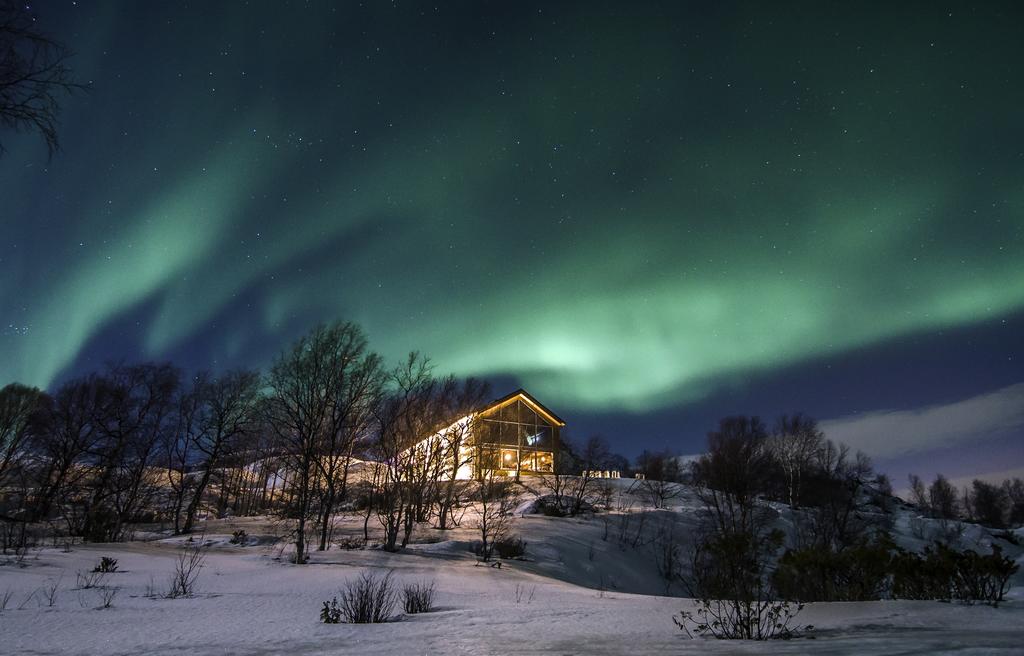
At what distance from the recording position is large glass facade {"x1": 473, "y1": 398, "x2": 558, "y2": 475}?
5000 centimetres

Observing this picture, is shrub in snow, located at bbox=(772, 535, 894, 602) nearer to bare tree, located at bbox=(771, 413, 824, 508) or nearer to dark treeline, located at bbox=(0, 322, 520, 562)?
dark treeline, located at bbox=(0, 322, 520, 562)

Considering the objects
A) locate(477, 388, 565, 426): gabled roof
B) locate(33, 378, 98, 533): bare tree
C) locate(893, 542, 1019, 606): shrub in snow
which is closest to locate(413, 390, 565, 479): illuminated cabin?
locate(477, 388, 565, 426): gabled roof

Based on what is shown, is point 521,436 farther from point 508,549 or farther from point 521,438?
point 508,549

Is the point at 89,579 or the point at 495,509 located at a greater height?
the point at 89,579

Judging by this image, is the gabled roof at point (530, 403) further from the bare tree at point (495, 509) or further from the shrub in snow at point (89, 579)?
the shrub in snow at point (89, 579)

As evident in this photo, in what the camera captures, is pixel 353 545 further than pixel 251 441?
No

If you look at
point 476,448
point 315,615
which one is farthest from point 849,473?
point 315,615

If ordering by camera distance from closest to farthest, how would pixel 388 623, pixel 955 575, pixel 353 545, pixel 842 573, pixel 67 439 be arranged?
pixel 388 623
pixel 955 575
pixel 842 573
pixel 353 545
pixel 67 439

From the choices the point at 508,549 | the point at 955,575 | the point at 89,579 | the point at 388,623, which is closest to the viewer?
the point at 388,623

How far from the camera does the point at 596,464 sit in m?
59.0

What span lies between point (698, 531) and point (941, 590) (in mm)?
30308

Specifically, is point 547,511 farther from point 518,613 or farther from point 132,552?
point 518,613

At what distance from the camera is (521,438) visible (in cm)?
5216

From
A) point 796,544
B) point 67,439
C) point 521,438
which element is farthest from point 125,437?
point 796,544
